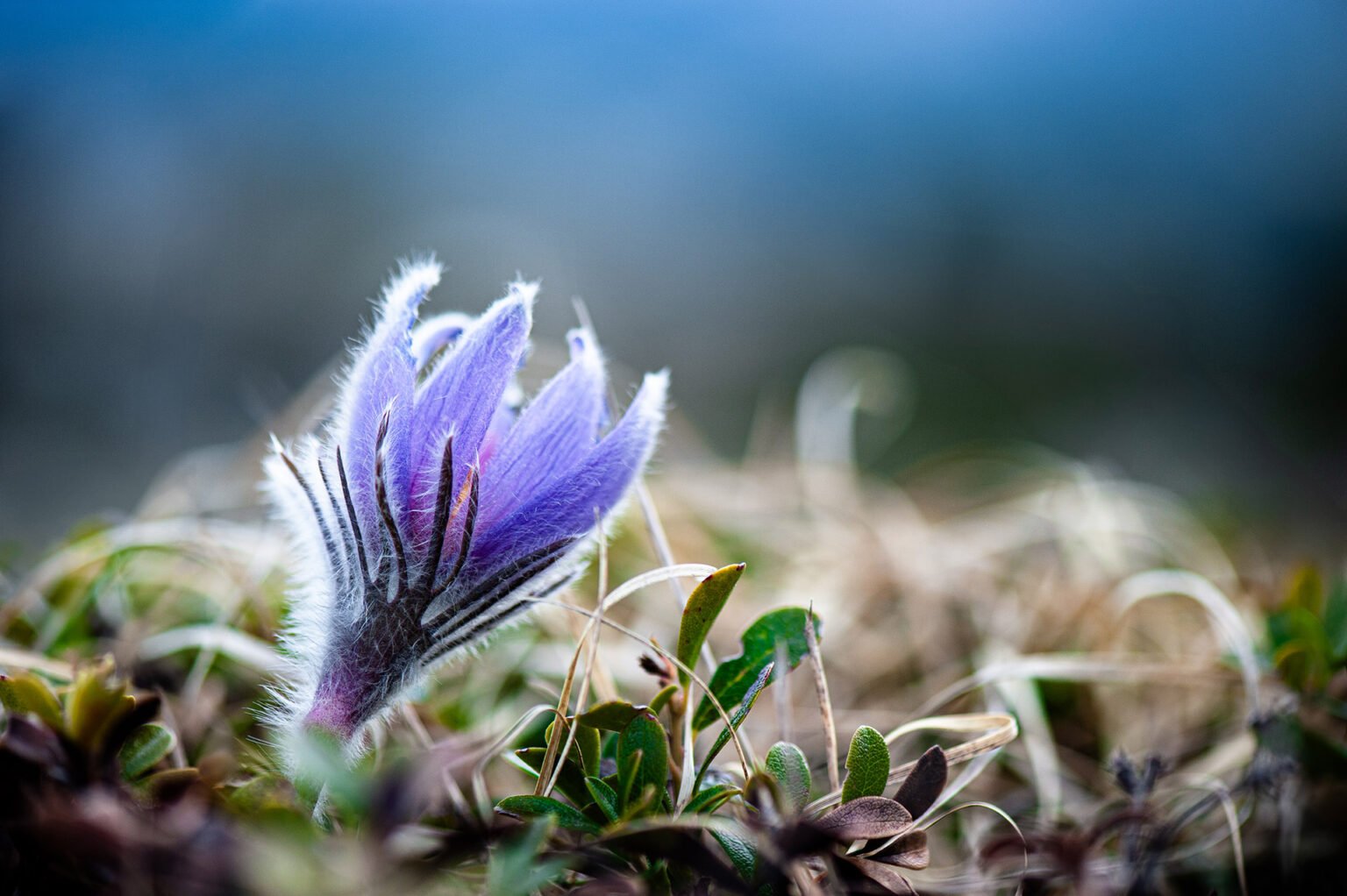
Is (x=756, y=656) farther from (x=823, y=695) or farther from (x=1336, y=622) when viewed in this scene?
(x=1336, y=622)

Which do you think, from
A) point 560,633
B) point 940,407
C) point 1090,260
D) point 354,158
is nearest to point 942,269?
point 1090,260

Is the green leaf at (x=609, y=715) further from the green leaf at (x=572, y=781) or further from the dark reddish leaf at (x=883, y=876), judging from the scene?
the dark reddish leaf at (x=883, y=876)

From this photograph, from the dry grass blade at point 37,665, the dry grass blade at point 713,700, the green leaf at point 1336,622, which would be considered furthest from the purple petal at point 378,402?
the green leaf at point 1336,622

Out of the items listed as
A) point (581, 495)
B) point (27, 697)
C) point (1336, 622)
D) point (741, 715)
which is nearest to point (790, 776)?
point (741, 715)

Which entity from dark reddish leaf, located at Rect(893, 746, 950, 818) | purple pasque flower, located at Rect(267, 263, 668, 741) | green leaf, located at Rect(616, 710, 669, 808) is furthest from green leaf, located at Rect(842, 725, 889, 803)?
purple pasque flower, located at Rect(267, 263, 668, 741)

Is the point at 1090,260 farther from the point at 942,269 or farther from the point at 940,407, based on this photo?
the point at 940,407
